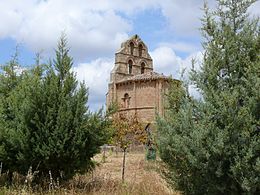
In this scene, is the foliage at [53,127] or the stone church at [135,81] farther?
the stone church at [135,81]

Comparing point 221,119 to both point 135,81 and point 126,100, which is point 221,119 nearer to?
point 135,81

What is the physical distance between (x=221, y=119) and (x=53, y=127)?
5.22 m

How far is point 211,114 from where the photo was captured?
258 inches

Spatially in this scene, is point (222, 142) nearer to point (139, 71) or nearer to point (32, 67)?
point (32, 67)

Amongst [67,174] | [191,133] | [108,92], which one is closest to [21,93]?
[67,174]

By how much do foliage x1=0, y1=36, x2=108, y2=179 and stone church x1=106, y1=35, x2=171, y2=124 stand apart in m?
32.4

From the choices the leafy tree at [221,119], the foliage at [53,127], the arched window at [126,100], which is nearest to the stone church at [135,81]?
the arched window at [126,100]

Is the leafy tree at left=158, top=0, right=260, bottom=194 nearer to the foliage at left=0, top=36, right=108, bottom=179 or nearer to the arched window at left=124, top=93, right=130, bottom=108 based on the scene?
the foliage at left=0, top=36, right=108, bottom=179

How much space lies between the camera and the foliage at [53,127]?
34.1 ft

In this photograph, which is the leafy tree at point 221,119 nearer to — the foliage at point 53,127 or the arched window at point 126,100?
the foliage at point 53,127

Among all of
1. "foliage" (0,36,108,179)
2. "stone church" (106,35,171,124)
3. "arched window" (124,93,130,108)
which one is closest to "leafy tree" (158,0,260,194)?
"foliage" (0,36,108,179)

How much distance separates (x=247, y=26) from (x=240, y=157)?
7.53 ft

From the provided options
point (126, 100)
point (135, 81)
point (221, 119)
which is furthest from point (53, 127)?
point (126, 100)

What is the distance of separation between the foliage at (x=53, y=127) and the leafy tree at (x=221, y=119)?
362cm
